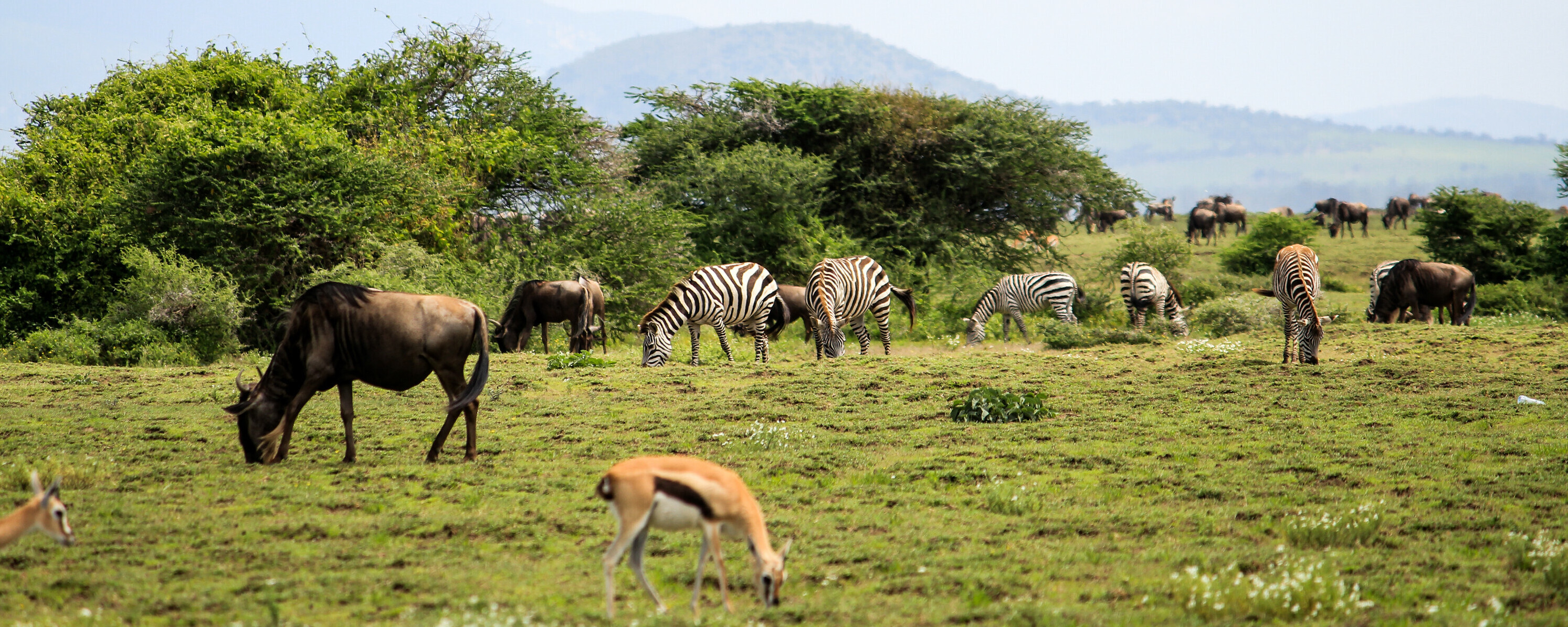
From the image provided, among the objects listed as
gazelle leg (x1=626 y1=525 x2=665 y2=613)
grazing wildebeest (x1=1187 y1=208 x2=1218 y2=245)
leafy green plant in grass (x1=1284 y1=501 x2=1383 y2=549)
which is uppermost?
grazing wildebeest (x1=1187 y1=208 x2=1218 y2=245)

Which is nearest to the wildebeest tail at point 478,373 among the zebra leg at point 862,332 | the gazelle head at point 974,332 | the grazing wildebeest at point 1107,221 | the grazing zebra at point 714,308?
the grazing zebra at point 714,308

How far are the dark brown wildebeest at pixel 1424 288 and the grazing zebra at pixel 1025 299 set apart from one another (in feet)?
21.1

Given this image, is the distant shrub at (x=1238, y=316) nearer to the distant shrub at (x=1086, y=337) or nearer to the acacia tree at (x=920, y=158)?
the distant shrub at (x=1086, y=337)

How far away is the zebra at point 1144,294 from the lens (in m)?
22.9

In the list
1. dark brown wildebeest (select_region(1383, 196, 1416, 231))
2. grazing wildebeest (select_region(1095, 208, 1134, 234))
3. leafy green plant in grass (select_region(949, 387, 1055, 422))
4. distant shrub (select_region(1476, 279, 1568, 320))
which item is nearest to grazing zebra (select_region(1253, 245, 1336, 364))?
leafy green plant in grass (select_region(949, 387, 1055, 422))

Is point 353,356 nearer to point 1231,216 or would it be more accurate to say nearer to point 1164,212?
point 1231,216

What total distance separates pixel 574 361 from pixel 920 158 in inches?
761

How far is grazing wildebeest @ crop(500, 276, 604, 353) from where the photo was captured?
18406 millimetres

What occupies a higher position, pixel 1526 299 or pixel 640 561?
pixel 1526 299

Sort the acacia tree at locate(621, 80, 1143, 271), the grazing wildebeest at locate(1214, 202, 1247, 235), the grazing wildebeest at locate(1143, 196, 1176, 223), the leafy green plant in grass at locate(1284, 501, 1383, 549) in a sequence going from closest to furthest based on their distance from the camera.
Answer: the leafy green plant in grass at locate(1284, 501, 1383, 549), the acacia tree at locate(621, 80, 1143, 271), the grazing wildebeest at locate(1214, 202, 1247, 235), the grazing wildebeest at locate(1143, 196, 1176, 223)

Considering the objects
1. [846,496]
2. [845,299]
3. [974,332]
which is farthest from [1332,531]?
[974,332]

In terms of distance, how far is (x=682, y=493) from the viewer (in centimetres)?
496

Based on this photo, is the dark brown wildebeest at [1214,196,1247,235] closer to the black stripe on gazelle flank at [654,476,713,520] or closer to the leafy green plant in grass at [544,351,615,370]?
the leafy green plant in grass at [544,351,615,370]

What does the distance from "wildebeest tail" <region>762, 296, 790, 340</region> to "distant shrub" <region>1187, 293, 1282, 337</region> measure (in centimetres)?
957
